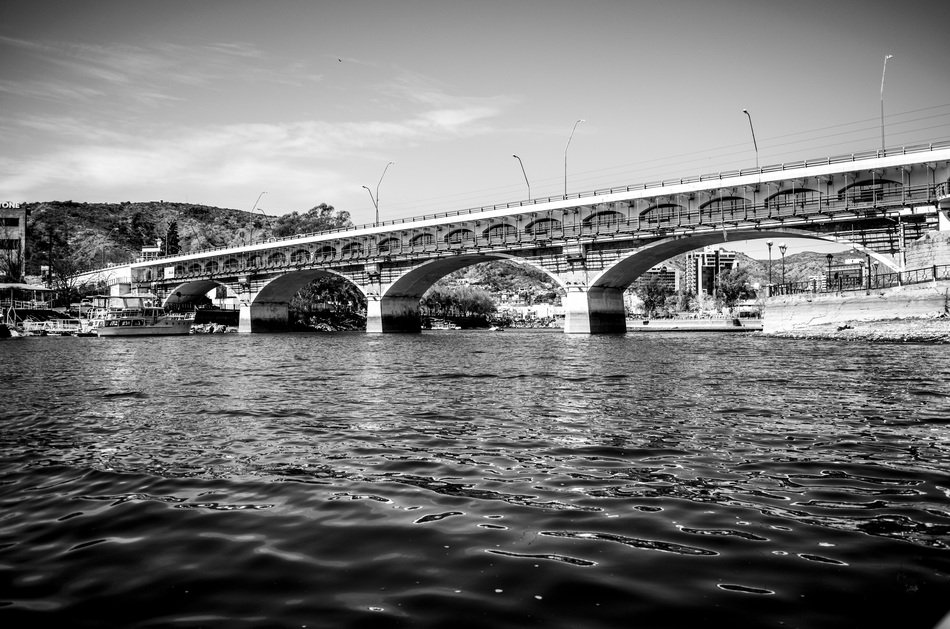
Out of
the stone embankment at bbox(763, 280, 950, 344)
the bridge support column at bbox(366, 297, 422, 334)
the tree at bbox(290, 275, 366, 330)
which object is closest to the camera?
the stone embankment at bbox(763, 280, 950, 344)

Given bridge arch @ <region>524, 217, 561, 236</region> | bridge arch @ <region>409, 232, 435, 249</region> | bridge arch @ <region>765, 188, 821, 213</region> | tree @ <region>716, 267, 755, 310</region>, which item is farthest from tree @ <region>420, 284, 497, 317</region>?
bridge arch @ <region>765, 188, 821, 213</region>

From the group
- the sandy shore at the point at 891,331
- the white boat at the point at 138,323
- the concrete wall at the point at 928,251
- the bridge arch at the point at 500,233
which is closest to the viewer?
the sandy shore at the point at 891,331

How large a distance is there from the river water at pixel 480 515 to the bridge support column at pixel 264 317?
77.1 m

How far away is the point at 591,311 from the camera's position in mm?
59094

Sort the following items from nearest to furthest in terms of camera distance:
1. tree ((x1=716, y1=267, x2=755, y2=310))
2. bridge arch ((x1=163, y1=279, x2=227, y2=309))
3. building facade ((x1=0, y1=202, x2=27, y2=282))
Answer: bridge arch ((x1=163, y1=279, x2=227, y2=309)) → building facade ((x1=0, y1=202, x2=27, y2=282)) → tree ((x1=716, y1=267, x2=755, y2=310))

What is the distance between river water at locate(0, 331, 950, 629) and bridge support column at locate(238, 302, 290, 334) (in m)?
77.1

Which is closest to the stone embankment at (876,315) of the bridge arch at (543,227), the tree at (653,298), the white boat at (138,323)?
the bridge arch at (543,227)

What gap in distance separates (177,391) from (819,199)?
4327 centimetres

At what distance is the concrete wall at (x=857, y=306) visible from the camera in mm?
34594

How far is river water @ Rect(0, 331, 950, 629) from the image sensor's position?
3.90 metres

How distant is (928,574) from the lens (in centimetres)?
418

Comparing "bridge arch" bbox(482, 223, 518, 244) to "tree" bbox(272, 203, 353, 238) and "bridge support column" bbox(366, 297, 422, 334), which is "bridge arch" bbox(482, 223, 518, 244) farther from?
"tree" bbox(272, 203, 353, 238)

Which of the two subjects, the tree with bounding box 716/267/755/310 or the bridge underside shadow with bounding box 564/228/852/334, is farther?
the tree with bounding box 716/267/755/310

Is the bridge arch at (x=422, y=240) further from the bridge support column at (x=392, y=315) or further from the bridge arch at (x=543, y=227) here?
the bridge arch at (x=543, y=227)
